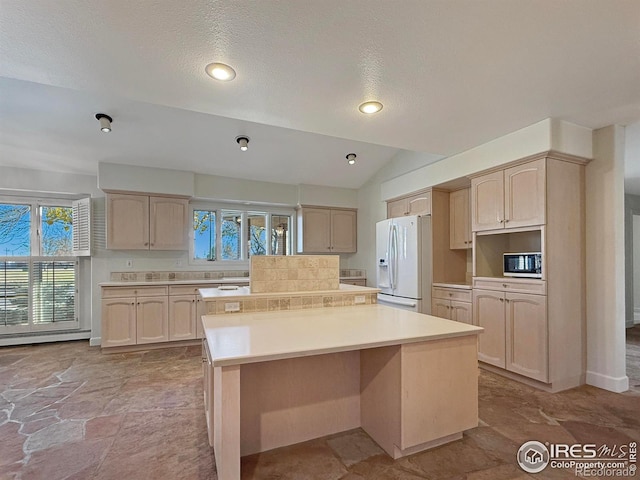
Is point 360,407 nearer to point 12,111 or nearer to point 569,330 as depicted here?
point 569,330

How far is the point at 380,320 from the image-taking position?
6.88 feet

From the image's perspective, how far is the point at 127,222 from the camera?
4.33 meters

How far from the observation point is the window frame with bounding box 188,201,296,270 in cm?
505

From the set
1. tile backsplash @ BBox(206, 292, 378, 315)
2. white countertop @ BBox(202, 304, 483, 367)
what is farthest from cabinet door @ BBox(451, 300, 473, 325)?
white countertop @ BBox(202, 304, 483, 367)

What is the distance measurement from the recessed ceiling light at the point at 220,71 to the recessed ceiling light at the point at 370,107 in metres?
0.99

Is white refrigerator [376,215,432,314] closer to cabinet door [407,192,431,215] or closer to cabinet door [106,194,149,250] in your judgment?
cabinet door [407,192,431,215]

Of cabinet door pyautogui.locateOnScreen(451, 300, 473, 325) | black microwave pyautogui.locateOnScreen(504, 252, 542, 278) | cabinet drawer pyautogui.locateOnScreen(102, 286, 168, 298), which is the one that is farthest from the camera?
cabinet drawer pyautogui.locateOnScreen(102, 286, 168, 298)

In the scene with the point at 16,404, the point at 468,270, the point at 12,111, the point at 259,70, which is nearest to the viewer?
the point at 259,70

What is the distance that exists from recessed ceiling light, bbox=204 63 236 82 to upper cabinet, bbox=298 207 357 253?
3400mm

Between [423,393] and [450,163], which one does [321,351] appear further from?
[450,163]

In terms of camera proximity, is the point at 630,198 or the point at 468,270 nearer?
the point at 468,270

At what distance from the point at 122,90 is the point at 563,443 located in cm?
375

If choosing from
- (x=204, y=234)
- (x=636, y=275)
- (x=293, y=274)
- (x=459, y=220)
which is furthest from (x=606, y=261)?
(x=204, y=234)

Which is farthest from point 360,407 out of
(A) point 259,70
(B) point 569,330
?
(A) point 259,70
